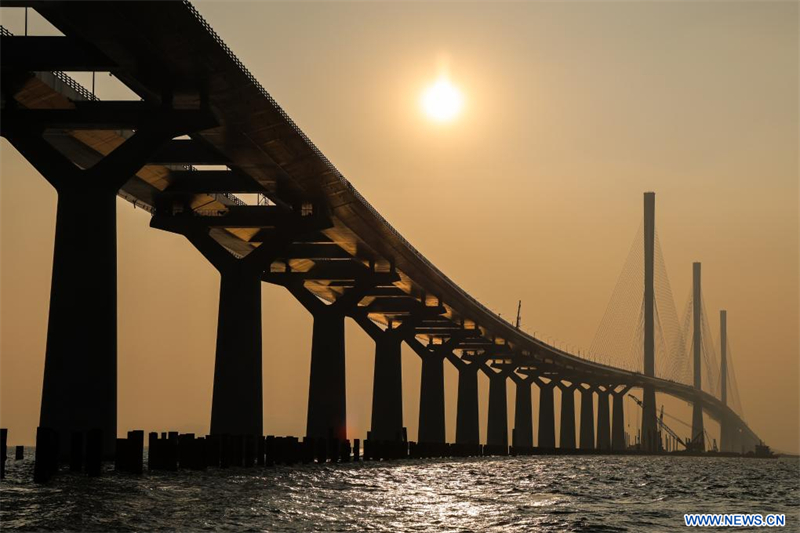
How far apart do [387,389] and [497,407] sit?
53.9 m

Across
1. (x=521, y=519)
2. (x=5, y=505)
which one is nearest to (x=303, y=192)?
(x=521, y=519)

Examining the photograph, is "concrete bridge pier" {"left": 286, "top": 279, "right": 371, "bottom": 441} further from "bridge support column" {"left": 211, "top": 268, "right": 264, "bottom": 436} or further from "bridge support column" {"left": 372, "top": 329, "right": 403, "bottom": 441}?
"bridge support column" {"left": 211, "top": 268, "right": 264, "bottom": 436}

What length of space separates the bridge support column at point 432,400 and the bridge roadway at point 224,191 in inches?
335

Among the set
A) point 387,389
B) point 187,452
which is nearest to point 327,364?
point 387,389

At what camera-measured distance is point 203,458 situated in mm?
46719

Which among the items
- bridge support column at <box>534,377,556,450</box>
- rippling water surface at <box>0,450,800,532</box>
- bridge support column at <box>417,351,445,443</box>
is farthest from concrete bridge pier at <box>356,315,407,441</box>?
bridge support column at <box>534,377,556,450</box>

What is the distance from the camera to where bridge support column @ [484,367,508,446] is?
150913 millimetres

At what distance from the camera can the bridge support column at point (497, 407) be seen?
151 meters

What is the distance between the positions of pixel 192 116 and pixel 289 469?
1855cm

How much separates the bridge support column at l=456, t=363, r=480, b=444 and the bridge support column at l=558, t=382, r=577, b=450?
48518 mm

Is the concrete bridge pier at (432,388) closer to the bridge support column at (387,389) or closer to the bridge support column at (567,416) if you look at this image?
the bridge support column at (387,389)

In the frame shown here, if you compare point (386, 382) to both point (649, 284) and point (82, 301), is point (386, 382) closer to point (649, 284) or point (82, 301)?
point (82, 301)

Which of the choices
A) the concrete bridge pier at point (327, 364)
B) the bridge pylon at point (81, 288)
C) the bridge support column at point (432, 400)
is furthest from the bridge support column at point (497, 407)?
the bridge pylon at point (81, 288)

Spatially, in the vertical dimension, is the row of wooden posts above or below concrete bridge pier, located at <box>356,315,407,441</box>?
below
